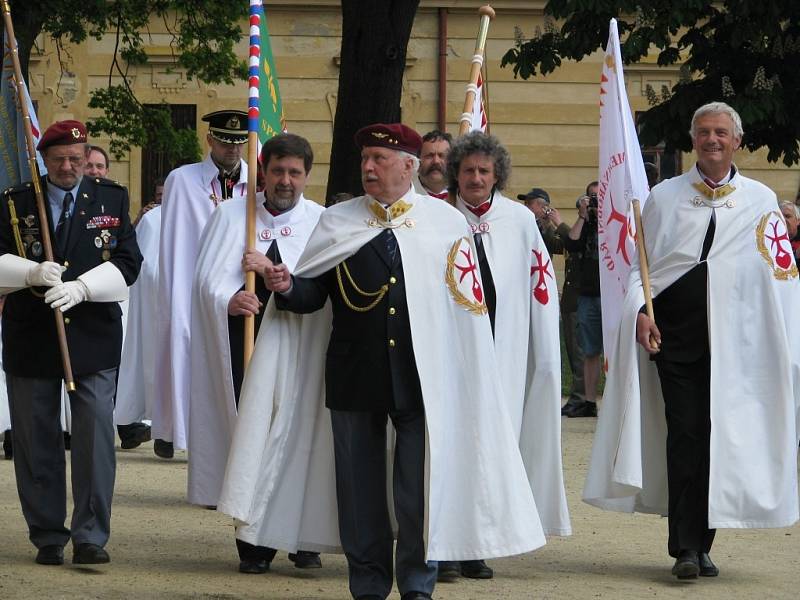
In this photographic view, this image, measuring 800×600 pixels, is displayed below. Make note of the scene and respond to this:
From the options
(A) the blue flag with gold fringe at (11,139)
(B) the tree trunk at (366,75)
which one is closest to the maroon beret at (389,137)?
(A) the blue flag with gold fringe at (11,139)

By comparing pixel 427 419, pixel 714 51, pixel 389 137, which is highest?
pixel 714 51

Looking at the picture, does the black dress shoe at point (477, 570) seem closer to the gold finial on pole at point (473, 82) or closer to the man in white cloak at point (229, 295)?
the man in white cloak at point (229, 295)

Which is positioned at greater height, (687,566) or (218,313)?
(218,313)

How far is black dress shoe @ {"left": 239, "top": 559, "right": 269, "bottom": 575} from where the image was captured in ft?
26.1

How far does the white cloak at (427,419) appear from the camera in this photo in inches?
279

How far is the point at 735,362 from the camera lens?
8164 mm

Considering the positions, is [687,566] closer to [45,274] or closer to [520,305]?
[520,305]

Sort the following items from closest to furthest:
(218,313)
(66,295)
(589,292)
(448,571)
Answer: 1. (66,295)
2. (448,571)
3. (218,313)
4. (589,292)

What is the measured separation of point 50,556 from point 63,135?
6.07 ft

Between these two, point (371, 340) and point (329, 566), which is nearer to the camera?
point (371, 340)

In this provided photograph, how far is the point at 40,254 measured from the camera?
805 cm

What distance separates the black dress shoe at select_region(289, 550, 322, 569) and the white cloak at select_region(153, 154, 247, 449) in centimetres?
207

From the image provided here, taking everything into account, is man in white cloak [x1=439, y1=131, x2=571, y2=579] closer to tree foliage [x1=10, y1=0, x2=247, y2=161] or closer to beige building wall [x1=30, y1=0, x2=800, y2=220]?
tree foliage [x1=10, y1=0, x2=247, y2=161]

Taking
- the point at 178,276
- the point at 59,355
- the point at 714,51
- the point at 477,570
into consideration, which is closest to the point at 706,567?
the point at 477,570
